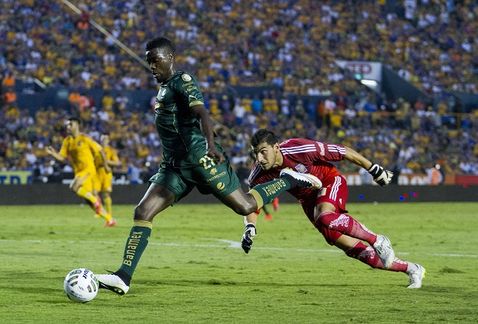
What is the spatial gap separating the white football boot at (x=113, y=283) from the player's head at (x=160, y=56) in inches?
83.1

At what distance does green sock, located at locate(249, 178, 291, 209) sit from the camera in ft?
39.1

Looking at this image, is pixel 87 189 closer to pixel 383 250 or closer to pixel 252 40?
pixel 383 250

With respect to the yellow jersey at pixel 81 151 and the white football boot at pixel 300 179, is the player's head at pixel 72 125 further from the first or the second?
the white football boot at pixel 300 179

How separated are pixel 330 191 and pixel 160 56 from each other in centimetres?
280

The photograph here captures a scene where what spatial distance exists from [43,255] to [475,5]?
1672 inches

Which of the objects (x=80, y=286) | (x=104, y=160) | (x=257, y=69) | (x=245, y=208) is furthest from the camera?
(x=257, y=69)

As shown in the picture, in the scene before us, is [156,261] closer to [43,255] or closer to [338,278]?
[43,255]

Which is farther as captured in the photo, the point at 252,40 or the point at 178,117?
the point at 252,40

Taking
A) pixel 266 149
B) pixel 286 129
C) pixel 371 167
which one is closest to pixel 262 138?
pixel 266 149

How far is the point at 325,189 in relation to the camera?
12820mm

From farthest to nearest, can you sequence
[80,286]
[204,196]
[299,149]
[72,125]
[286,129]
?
[286,129], [204,196], [72,125], [299,149], [80,286]

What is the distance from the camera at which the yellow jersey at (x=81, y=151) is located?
2520 centimetres

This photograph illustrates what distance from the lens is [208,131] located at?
35.9 ft

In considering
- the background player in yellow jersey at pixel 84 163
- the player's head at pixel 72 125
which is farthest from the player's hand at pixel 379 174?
the background player in yellow jersey at pixel 84 163
